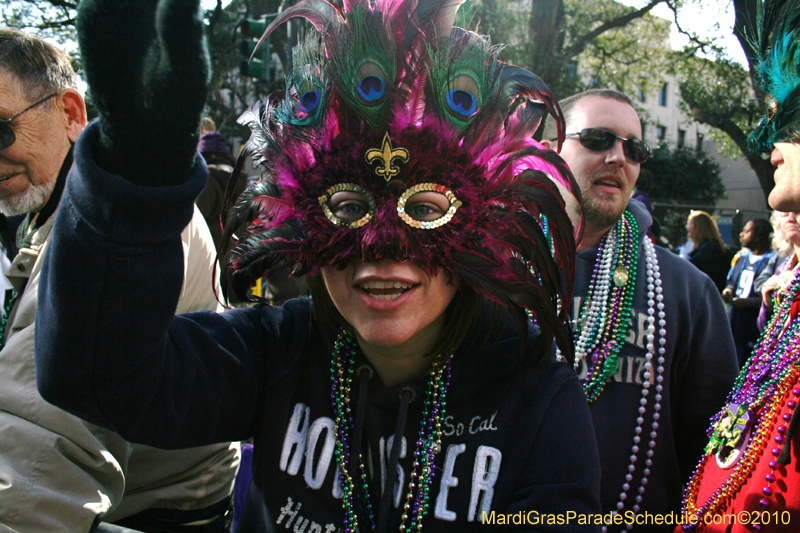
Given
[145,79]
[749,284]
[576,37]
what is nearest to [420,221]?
[145,79]

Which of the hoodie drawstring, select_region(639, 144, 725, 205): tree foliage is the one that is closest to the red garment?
the hoodie drawstring

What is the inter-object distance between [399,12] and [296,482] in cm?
118

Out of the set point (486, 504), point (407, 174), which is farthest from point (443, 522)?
point (407, 174)

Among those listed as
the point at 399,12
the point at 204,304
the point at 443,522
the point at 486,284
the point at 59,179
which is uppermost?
the point at 399,12

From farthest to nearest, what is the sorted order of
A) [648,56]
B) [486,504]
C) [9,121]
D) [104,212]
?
[648,56] → [9,121] → [486,504] → [104,212]

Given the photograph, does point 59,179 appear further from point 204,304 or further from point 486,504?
point 486,504

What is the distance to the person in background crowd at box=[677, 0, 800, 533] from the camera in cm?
142

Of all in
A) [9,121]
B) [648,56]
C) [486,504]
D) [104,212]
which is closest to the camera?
[104,212]

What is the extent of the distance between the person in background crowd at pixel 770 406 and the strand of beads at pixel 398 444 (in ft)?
2.74

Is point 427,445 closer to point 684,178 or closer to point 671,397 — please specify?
point 671,397

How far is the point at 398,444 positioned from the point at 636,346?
3.75 ft

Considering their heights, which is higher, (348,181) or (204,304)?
(348,181)

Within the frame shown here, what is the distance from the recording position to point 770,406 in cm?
156

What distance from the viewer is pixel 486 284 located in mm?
1379
